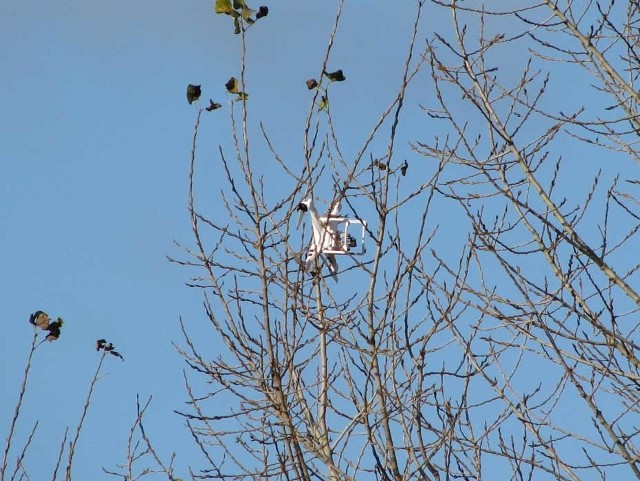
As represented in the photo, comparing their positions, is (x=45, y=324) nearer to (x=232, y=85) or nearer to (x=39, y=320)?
(x=39, y=320)

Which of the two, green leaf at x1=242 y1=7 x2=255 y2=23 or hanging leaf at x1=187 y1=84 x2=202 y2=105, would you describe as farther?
hanging leaf at x1=187 y1=84 x2=202 y2=105

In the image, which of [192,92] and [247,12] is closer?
[247,12]

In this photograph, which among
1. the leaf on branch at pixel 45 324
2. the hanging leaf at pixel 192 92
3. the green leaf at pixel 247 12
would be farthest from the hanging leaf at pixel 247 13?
the leaf on branch at pixel 45 324

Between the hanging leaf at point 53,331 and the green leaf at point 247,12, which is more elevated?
the green leaf at point 247,12

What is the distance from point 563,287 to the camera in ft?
16.6

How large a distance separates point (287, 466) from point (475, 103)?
1.66 meters

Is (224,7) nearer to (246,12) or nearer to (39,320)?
(246,12)

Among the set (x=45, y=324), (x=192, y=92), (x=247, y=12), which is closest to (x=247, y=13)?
(x=247, y=12)

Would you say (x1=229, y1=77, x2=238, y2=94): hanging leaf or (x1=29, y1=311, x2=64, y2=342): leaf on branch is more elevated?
(x1=229, y1=77, x2=238, y2=94): hanging leaf

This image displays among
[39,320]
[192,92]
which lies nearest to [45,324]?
[39,320]

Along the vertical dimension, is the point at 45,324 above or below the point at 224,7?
below

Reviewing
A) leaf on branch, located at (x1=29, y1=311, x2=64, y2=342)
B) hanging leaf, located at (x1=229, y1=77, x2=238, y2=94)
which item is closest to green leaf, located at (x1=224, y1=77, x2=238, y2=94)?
hanging leaf, located at (x1=229, y1=77, x2=238, y2=94)

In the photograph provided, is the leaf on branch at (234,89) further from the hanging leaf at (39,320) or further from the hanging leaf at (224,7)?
the hanging leaf at (39,320)

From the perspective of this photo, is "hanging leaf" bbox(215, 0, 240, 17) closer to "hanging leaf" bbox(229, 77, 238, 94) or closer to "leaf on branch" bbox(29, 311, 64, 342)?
"hanging leaf" bbox(229, 77, 238, 94)
